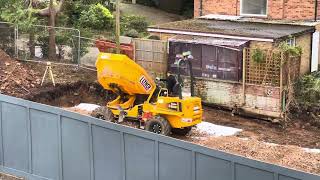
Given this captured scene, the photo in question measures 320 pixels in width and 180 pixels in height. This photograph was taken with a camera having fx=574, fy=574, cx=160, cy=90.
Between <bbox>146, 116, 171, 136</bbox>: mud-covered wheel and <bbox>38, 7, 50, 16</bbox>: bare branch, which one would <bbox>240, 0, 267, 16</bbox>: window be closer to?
<bbox>38, 7, 50, 16</bbox>: bare branch

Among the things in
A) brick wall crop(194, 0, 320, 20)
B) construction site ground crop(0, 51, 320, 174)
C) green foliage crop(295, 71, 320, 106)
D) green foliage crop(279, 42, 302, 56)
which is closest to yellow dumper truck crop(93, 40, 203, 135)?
construction site ground crop(0, 51, 320, 174)

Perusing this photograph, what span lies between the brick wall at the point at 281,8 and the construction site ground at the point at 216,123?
7.17 m

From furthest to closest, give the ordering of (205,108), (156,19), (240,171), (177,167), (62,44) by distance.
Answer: (156,19) → (62,44) → (205,108) → (177,167) → (240,171)

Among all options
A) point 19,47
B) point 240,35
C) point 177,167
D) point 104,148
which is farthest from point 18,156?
point 19,47

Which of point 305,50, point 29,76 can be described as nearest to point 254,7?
point 305,50

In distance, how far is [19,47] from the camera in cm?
2477

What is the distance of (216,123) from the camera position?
19.0 m

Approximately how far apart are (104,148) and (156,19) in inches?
1054

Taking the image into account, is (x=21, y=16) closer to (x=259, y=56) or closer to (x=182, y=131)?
(x=182, y=131)

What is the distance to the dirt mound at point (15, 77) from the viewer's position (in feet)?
70.0

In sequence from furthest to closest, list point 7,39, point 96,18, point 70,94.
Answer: point 96,18 → point 7,39 → point 70,94

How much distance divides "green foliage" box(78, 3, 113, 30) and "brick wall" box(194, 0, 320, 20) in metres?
7.50

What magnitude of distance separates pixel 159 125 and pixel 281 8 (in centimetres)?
1103

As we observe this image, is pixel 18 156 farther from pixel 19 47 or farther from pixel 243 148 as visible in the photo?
pixel 19 47
